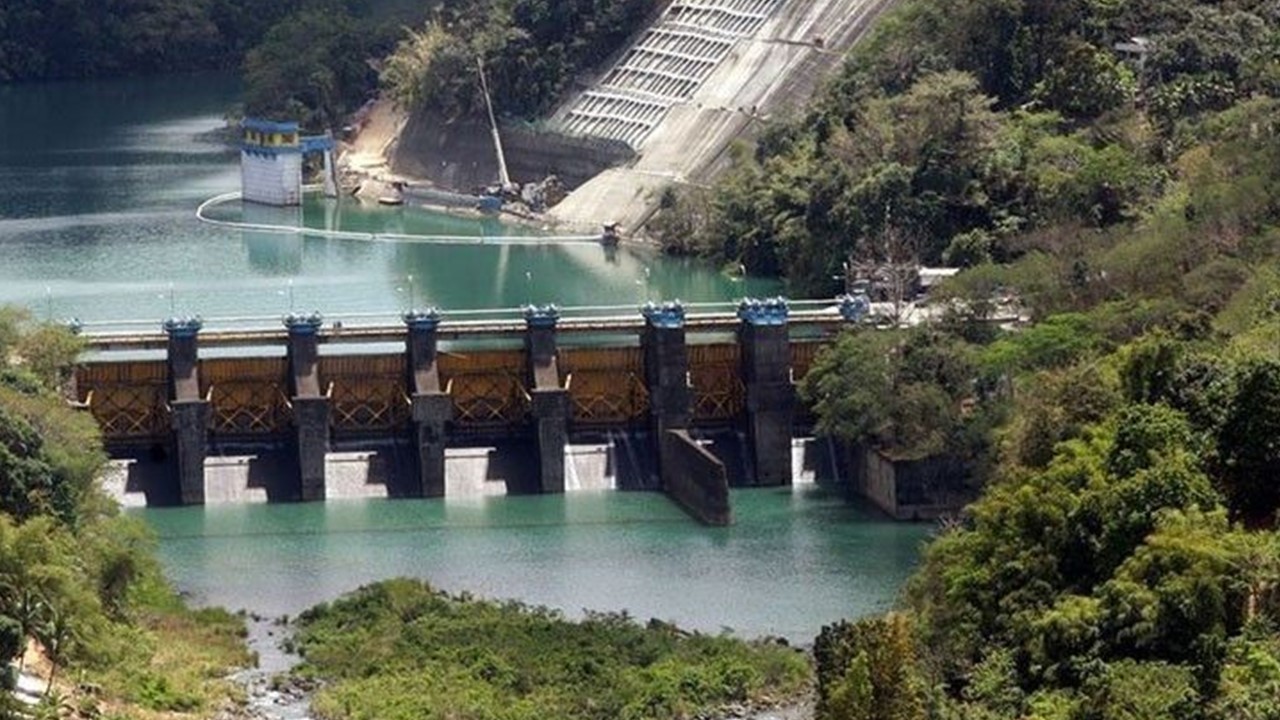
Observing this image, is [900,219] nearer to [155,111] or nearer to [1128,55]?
[1128,55]

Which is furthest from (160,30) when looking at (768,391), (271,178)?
(768,391)

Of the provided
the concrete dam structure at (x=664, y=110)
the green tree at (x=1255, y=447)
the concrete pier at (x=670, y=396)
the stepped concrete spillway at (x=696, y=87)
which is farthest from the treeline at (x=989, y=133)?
Answer: the green tree at (x=1255, y=447)

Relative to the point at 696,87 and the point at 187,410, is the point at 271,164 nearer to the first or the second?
the point at 696,87

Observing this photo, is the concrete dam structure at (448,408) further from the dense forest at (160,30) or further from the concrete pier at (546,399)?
the dense forest at (160,30)

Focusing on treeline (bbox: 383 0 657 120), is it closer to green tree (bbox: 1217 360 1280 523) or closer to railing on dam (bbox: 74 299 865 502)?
railing on dam (bbox: 74 299 865 502)

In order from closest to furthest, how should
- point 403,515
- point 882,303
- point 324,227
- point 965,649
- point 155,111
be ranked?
1. point 965,649
2. point 403,515
3. point 882,303
4. point 324,227
5. point 155,111

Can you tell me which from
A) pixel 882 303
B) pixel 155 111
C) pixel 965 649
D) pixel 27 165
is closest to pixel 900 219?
pixel 882 303
